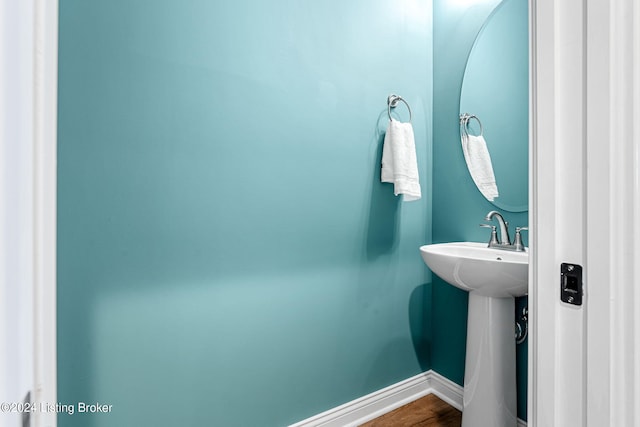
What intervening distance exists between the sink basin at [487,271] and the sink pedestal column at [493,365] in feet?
0.33

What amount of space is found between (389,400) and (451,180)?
3.99 ft

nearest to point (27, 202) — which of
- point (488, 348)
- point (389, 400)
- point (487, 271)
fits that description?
point (487, 271)

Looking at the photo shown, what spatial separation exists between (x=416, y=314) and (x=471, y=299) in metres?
0.46

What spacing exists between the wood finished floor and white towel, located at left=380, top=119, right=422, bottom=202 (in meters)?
1.10

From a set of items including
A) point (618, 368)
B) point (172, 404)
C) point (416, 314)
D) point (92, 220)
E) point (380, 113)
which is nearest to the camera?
point (618, 368)

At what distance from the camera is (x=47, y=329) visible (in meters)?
0.33

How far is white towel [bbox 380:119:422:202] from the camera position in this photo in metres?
1.47

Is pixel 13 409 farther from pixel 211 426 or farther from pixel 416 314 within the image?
pixel 416 314

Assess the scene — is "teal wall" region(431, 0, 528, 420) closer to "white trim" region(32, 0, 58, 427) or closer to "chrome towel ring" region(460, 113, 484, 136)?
"chrome towel ring" region(460, 113, 484, 136)

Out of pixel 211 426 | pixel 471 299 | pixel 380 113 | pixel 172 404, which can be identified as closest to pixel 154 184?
pixel 172 404

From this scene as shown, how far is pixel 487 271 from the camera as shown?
114 centimetres

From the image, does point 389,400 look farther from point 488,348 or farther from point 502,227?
point 502,227

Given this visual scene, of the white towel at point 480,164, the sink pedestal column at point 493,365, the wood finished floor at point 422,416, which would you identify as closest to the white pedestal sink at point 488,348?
the sink pedestal column at point 493,365

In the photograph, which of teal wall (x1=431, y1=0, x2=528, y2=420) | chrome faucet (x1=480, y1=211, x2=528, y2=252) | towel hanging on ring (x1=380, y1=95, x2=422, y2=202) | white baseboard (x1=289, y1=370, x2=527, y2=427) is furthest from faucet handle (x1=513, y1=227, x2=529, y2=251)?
white baseboard (x1=289, y1=370, x2=527, y2=427)
